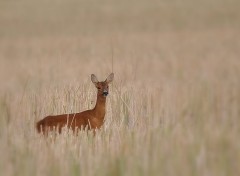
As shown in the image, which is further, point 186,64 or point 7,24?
point 7,24

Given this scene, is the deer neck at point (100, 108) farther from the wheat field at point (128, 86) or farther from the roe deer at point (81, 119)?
the wheat field at point (128, 86)

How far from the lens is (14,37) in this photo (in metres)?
30.3

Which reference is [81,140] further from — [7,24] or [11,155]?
[7,24]

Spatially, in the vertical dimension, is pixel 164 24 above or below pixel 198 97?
above

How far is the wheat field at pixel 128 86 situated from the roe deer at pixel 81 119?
0.43 ft

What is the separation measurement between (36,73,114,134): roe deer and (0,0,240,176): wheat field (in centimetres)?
13

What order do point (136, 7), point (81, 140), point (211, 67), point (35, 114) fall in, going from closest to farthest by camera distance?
point (81, 140) < point (35, 114) < point (211, 67) < point (136, 7)

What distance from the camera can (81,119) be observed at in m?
6.25

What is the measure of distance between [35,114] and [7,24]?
96.7 ft

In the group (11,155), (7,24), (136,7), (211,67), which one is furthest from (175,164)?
(136,7)

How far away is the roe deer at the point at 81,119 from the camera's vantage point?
19.8 ft

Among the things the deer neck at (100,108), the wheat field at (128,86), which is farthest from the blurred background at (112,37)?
the deer neck at (100,108)

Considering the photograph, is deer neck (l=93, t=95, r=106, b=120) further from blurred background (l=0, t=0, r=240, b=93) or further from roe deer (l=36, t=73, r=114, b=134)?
blurred background (l=0, t=0, r=240, b=93)

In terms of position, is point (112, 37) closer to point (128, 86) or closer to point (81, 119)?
point (128, 86)
